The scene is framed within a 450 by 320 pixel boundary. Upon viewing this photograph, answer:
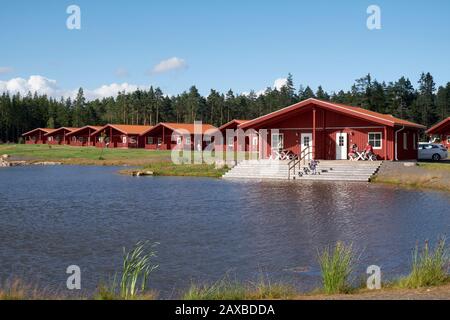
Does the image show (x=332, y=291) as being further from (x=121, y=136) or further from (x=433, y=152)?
(x=121, y=136)

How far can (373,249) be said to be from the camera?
42.2 ft

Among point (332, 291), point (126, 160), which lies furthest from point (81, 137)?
point (332, 291)

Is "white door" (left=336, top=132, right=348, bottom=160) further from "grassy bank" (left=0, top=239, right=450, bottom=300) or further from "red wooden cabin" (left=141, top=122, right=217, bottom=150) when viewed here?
"red wooden cabin" (left=141, top=122, right=217, bottom=150)

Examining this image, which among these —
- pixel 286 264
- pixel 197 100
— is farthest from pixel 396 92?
pixel 286 264

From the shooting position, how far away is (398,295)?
25.2 feet

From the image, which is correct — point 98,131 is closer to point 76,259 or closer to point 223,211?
point 223,211

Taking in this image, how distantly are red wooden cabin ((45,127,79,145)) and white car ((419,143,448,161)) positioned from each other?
67913 millimetres

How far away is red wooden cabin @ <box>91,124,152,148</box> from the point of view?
267 ft

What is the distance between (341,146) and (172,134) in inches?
1599

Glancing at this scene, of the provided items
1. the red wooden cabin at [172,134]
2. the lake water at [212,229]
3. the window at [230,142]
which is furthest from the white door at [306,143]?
the red wooden cabin at [172,134]

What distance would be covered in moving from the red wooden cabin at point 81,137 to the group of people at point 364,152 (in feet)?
197

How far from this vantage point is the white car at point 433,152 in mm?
44156

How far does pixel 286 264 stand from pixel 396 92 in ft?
355

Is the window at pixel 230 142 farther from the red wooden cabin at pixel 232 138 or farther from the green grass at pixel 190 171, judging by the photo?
the green grass at pixel 190 171
